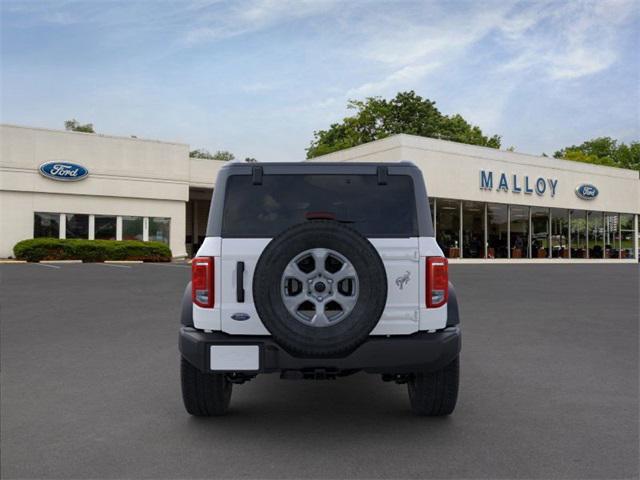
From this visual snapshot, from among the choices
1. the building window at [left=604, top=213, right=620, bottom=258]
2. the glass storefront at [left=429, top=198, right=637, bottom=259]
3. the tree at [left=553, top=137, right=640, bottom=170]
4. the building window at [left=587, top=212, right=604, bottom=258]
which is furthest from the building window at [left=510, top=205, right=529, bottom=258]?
the tree at [left=553, top=137, right=640, bottom=170]

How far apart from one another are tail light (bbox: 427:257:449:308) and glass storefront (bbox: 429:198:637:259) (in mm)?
30293

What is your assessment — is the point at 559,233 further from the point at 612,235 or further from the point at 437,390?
the point at 437,390

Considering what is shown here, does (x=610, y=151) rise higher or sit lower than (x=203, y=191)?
higher

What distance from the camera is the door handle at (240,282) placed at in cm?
387

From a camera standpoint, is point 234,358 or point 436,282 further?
point 436,282

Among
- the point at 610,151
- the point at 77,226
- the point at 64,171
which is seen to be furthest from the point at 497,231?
the point at 610,151

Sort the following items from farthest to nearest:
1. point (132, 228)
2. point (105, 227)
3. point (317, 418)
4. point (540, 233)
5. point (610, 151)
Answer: point (610, 151) → point (540, 233) → point (132, 228) → point (105, 227) → point (317, 418)

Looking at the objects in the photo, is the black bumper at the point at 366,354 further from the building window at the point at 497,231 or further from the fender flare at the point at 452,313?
the building window at the point at 497,231

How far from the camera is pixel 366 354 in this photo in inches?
148

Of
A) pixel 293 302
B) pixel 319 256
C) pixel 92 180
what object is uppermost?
pixel 92 180

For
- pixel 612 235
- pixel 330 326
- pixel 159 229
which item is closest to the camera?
pixel 330 326

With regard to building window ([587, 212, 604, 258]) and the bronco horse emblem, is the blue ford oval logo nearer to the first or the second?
the bronco horse emblem

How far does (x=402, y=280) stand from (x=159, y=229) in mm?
34390

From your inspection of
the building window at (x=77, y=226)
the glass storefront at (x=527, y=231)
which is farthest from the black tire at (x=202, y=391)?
the building window at (x=77, y=226)
